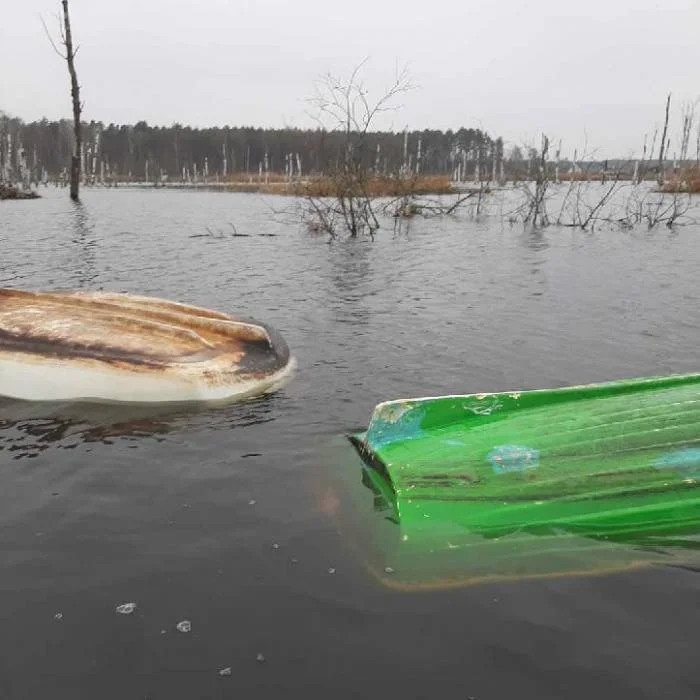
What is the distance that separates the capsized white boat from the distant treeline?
8571cm

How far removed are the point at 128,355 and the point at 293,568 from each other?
2.83m

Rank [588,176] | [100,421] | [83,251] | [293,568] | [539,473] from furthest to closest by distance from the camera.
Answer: [588,176]
[83,251]
[100,421]
[539,473]
[293,568]

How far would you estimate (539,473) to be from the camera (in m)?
3.73

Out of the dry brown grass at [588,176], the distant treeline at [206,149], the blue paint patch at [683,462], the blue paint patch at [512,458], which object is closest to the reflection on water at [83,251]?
the blue paint patch at [512,458]

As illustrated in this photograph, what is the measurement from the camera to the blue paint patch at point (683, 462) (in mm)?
3706

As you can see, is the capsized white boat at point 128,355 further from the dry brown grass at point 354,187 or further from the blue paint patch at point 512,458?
the dry brown grass at point 354,187

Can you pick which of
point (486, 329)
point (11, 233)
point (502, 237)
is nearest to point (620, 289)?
point (486, 329)

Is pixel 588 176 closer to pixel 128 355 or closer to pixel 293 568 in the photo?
pixel 128 355

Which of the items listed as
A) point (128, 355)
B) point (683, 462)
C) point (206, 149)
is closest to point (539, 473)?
point (683, 462)

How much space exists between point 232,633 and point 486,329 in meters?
5.91

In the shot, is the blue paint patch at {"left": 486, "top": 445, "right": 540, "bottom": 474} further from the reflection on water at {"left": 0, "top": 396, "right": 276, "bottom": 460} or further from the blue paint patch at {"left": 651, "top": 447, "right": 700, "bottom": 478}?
the reflection on water at {"left": 0, "top": 396, "right": 276, "bottom": 460}

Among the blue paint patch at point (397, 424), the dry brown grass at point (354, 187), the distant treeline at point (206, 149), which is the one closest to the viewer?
the blue paint patch at point (397, 424)

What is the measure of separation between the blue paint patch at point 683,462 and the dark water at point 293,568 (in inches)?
27.2

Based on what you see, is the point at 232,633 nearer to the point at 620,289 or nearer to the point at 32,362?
the point at 32,362
